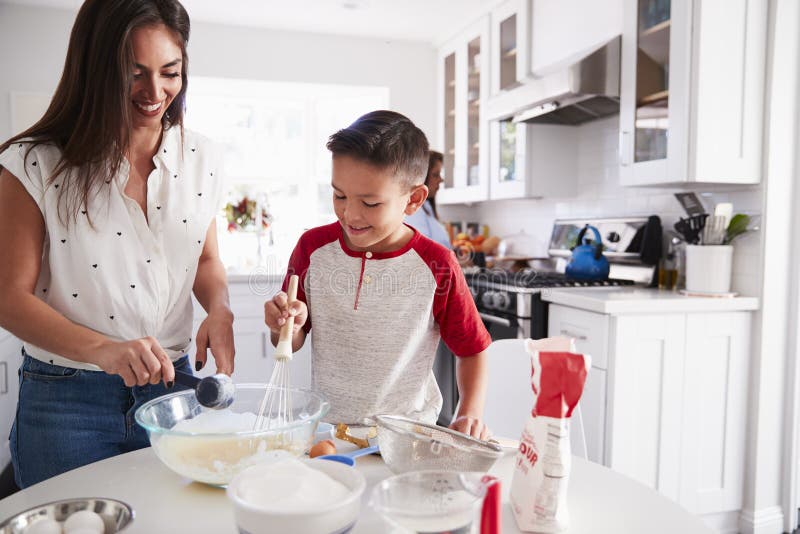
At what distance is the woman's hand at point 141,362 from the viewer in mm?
846

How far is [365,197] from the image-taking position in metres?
1.14

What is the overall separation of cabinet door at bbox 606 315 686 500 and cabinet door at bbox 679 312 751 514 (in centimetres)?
4

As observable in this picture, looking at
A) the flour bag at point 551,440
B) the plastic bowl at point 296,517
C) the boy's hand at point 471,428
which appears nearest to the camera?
the plastic bowl at point 296,517

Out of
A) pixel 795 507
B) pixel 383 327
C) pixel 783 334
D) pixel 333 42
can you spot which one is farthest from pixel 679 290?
pixel 333 42

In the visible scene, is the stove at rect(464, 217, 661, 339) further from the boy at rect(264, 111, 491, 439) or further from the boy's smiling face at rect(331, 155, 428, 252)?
the boy's smiling face at rect(331, 155, 428, 252)

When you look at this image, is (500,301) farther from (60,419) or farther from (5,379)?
(5,379)

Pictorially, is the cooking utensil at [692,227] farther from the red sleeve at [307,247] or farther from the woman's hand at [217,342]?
the woman's hand at [217,342]

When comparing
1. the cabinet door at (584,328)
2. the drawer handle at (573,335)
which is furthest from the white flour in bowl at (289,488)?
the drawer handle at (573,335)

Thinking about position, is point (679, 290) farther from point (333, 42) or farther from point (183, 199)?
point (333, 42)

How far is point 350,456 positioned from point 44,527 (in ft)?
1.30

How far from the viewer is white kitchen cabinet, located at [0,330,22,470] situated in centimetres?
245

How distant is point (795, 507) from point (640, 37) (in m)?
1.91

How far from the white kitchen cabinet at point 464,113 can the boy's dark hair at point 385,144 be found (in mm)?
2690

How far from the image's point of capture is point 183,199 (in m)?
1.19
